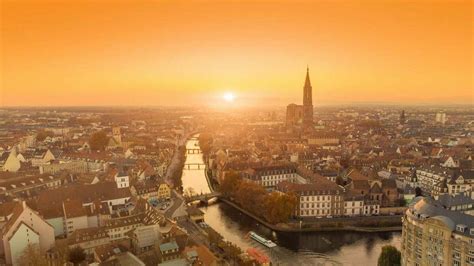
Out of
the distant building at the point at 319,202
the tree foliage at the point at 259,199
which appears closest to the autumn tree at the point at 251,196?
the tree foliage at the point at 259,199

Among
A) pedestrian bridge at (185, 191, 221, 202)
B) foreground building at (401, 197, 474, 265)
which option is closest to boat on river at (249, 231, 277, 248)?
foreground building at (401, 197, 474, 265)

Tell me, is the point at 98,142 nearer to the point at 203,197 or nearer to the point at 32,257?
the point at 203,197

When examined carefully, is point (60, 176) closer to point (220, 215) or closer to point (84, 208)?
point (84, 208)

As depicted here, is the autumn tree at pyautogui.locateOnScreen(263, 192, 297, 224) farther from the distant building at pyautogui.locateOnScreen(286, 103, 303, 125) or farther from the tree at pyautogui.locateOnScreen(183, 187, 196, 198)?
the distant building at pyautogui.locateOnScreen(286, 103, 303, 125)

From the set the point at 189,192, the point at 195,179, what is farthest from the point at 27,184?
the point at 195,179

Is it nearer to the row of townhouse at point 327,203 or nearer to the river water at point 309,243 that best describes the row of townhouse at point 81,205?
the river water at point 309,243
